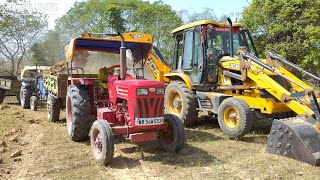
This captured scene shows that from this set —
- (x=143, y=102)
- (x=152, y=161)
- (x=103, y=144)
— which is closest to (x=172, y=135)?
(x=152, y=161)

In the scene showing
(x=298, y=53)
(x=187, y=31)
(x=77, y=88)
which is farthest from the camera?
(x=298, y=53)

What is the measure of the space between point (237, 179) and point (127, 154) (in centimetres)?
204

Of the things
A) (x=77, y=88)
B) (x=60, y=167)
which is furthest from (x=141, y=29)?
(x=60, y=167)

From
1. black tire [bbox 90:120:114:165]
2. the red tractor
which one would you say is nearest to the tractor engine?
the red tractor

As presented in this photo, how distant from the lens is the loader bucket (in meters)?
5.11

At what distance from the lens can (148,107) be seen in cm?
547

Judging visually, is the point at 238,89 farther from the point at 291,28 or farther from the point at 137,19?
the point at 137,19

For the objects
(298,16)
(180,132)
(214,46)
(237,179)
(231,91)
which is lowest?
(237,179)

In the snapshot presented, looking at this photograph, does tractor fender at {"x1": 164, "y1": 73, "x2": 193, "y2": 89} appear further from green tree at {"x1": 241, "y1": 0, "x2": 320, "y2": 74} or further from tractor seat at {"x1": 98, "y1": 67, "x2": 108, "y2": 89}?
green tree at {"x1": 241, "y1": 0, "x2": 320, "y2": 74}

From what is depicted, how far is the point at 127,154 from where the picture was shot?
588cm

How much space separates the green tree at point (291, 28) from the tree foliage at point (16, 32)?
1722 cm

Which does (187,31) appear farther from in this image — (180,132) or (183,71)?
(180,132)

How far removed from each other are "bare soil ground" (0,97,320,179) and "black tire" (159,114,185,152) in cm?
14

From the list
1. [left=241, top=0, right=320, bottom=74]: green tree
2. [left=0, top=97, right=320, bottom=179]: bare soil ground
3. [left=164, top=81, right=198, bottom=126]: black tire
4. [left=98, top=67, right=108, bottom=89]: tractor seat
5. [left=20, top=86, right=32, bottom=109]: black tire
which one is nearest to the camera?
[left=0, top=97, right=320, bottom=179]: bare soil ground
